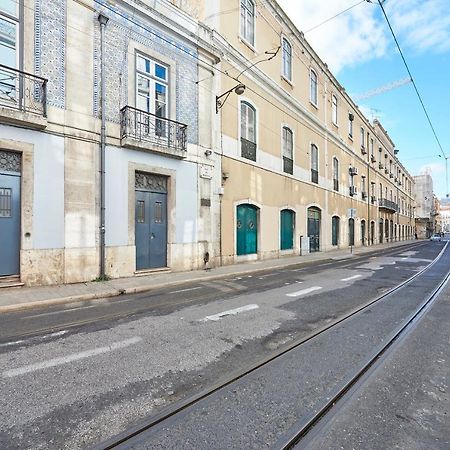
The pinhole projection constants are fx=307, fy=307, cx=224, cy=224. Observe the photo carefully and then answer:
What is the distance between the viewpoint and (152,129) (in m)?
11.3

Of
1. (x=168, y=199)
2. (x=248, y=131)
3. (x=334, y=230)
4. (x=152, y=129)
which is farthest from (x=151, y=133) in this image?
(x=334, y=230)

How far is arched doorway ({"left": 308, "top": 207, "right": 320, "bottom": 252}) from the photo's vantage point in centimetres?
2214

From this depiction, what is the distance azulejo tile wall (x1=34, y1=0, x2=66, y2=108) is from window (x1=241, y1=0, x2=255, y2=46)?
9.40 metres

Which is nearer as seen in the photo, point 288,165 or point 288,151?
point 288,165

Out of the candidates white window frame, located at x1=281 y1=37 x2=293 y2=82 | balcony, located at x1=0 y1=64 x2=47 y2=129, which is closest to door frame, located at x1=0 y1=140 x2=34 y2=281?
balcony, located at x1=0 y1=64 x2=47 y2=129

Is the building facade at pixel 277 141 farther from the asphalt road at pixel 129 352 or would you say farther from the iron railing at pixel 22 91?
the asphalt road at pixel 129 352

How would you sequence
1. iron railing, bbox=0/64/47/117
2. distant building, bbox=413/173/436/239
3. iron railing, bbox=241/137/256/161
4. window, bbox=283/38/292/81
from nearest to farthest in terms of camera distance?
iron railing, bbox=0/64/47/117
iron railing, bbox=241/137/256/161
window, bbox=283/38/292/81
distant building, bbox=413/173/436/239

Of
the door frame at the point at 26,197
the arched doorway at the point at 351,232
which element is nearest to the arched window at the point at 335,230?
the arched doorway at the point at 351,232

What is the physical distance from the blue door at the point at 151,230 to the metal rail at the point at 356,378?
Answer: 841cm

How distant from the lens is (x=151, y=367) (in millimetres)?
3621

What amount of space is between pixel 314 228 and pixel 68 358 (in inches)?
826

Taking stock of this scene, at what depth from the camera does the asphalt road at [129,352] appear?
2.63m

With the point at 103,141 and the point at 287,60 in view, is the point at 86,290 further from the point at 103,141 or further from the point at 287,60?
the point at 287,60

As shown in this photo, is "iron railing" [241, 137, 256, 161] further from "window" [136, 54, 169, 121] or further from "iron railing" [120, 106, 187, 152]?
"window" [136, 54, 169, 121]
